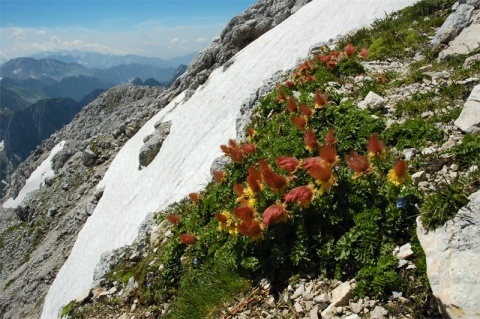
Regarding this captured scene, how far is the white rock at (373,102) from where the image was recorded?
8.05 metres

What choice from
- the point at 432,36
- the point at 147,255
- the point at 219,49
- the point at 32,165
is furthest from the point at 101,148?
the point at 32,165

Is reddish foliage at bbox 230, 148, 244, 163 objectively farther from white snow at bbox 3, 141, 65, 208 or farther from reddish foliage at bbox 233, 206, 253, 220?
white snow at bbox 3, 141, 65, 208

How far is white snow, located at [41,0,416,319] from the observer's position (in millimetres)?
17734

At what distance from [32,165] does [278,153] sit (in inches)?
3499

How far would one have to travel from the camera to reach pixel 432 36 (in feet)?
40.8

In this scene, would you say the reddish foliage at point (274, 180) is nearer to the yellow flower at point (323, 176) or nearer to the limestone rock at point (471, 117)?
the yellow flower at point (323, 176)

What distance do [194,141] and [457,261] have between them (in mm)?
18808

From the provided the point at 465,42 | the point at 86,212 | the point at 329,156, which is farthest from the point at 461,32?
the point at 86,212

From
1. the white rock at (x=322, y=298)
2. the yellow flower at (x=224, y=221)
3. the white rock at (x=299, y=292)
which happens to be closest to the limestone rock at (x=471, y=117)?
the white rock at (x=322, y=298)

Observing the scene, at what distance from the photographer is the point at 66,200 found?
138ft

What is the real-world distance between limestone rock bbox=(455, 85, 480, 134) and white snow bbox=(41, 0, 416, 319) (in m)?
10.0

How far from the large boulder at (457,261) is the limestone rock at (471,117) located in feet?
8.50

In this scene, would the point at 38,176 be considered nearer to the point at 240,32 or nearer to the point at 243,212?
the point at 240,32

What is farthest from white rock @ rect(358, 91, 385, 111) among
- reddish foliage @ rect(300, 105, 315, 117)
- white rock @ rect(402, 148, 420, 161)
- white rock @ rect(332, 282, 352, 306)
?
white rock @ rect(332, 282, 352, 306)
